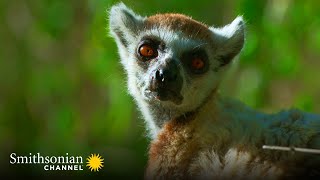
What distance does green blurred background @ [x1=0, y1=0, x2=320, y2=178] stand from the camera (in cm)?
457

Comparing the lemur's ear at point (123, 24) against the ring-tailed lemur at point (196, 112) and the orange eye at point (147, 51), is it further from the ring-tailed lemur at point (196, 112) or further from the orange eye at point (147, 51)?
the orange eye at point (147, 51)

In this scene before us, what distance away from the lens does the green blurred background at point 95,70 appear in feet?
15.0

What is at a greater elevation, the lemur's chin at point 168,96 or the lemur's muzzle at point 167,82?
the lemur's muzzle at point 167,82

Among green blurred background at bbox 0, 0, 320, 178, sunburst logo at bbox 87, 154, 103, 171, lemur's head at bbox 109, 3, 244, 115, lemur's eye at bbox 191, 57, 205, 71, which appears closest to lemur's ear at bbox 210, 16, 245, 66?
lemur's head at bbox 109, 3, 244, 115

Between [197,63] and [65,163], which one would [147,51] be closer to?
[197,63]

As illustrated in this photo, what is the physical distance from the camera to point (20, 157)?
4.20m

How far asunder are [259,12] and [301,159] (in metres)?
2.35

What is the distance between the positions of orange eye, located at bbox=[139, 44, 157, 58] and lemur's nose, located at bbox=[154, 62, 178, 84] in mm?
A: 190

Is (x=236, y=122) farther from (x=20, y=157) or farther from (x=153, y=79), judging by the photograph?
(x=20, y=157)

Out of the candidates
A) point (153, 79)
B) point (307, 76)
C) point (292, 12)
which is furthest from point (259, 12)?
point (153, 79)

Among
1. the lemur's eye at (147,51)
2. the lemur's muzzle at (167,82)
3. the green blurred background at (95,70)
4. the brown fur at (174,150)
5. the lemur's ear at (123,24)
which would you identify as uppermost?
the green blurred background at (95,70)

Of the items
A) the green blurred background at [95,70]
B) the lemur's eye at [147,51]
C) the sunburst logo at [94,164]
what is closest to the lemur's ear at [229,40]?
the lemur's eye at [147,51]

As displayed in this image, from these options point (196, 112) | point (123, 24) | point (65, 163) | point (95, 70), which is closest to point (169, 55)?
point (196, 112)

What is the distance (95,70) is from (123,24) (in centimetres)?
204
